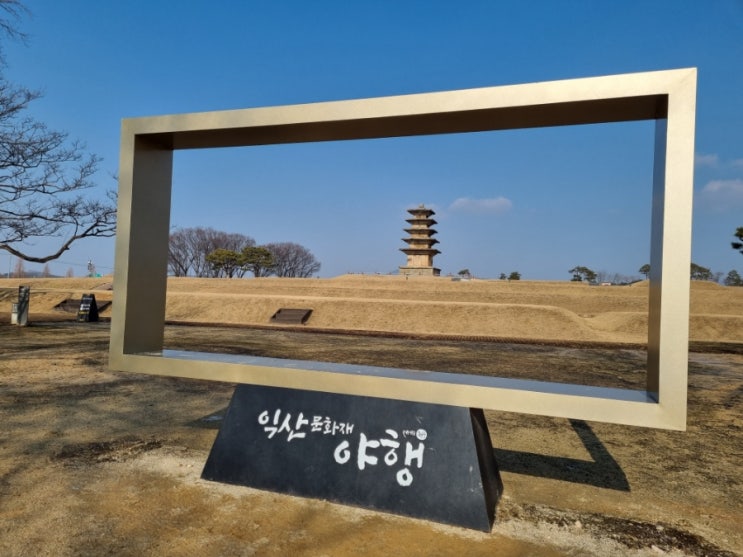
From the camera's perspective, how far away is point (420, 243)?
59406 mm

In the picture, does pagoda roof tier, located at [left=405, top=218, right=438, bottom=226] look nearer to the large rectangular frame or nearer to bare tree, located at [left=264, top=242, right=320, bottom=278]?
bare tree, located at [left=264, top=242, right=320, bottom=278]

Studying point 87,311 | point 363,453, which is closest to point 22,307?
point 87,311

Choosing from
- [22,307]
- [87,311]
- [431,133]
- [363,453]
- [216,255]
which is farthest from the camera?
[216,255]

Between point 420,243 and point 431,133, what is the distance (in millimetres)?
55485

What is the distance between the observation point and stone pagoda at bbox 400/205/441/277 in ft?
192

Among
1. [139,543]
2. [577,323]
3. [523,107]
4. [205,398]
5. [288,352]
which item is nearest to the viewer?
[139,543]

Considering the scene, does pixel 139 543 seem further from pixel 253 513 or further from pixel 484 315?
pixel 484 315

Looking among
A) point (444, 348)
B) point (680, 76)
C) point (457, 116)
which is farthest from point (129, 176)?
point (444, 348)

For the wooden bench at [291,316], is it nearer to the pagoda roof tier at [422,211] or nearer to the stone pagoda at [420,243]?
the stone pagoda at [420,243]

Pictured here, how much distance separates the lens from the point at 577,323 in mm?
20984

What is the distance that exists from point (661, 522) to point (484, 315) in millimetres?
18807

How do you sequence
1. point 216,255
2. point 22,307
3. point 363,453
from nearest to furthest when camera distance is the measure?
point 363,453, point 22,307, point 216,255

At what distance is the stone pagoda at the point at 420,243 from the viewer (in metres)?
58.6

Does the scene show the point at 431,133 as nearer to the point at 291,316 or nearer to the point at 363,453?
the point at 363,453
